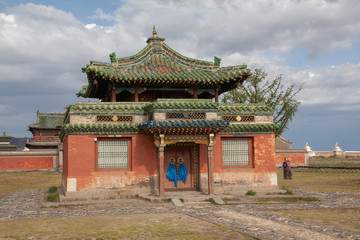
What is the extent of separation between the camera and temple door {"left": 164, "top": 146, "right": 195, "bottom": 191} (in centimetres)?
1989

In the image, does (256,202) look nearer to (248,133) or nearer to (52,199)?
(248,133)

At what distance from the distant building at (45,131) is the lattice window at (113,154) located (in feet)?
123

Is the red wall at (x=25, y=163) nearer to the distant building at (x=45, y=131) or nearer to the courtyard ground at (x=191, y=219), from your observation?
the distant building at (x=45, y=131)

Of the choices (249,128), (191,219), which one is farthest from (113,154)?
(191,219)

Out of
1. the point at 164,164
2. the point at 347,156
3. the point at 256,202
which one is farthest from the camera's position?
the point at 347,156

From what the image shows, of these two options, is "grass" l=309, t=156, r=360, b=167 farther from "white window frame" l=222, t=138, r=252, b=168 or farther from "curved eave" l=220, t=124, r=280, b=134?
"white window frame" l=222, t=138, r=252, b=168

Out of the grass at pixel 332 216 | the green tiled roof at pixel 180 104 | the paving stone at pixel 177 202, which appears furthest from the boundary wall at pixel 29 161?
the grass at pixel 332 216

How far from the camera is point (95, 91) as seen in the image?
76.3ft

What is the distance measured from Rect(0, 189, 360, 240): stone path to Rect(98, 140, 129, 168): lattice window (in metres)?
2.09

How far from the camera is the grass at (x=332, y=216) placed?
12.0m

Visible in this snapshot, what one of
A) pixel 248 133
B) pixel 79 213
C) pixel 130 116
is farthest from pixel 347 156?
pixel 79 213

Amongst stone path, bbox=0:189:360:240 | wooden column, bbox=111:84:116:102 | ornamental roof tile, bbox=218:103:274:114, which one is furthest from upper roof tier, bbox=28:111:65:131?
ornamental roof tile, bbox=218:103:274:114

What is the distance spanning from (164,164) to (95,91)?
22.2ft

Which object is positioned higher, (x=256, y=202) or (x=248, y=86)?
(x=248, y=86)
